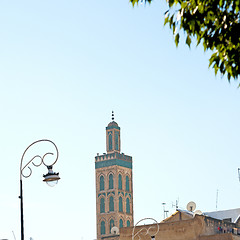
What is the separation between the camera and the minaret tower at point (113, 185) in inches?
4734

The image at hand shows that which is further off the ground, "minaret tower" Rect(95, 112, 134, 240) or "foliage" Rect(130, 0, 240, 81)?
"minaret tower" Rect(95, 112, 134, 240)

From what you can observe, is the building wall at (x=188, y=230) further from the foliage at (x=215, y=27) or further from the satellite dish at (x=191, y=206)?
the foliage at (x=215, y=27)

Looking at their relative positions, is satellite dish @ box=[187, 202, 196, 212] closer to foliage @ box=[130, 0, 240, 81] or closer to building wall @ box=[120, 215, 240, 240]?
building wall @ box=[120, 215, 240, 240]

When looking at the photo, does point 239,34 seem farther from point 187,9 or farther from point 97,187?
point 97,187

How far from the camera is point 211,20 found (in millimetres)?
11547

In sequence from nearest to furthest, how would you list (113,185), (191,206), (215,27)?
(215,27) < (191,206) < (113,185)

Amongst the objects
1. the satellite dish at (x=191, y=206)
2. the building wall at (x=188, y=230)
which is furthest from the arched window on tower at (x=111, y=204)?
the building wall at (x=188, y=230)

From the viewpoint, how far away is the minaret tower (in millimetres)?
120250

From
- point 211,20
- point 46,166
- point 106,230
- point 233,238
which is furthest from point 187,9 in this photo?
point 106,230

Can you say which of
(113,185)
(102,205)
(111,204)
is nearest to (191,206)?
(111,204)

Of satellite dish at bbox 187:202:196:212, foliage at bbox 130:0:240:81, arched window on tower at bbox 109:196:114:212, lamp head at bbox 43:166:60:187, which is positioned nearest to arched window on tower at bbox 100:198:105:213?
arched window on tower at bbox 109:196:114:212

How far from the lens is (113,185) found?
12206 cm

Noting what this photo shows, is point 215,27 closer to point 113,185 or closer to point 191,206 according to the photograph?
point 191,206

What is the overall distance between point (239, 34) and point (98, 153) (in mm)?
114344
